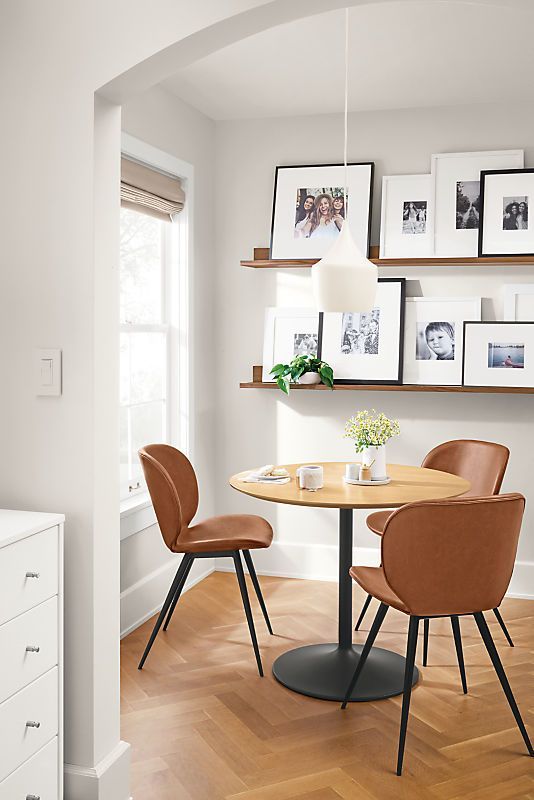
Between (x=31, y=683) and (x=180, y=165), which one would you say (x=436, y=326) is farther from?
(x=31, y=683)

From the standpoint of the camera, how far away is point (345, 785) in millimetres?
2619

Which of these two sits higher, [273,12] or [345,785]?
[273,12]

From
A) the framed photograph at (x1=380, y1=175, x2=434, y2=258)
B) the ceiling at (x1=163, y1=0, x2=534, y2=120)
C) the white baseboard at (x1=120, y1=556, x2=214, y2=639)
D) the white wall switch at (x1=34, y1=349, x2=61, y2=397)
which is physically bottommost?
the white baseboard at (x1=120, y1=556, x2=214, y2=639)

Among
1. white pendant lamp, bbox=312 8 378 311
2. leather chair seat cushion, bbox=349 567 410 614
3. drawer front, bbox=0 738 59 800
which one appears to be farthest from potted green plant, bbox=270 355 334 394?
drawer front, bbox=0 738 59 800

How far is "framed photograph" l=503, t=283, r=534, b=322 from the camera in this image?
453 centimetres

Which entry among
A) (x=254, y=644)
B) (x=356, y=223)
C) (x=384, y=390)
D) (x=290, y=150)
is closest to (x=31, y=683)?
(x=254, y=644)

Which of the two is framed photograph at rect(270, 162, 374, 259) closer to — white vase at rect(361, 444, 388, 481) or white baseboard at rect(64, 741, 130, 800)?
white vase at rect(361, 444, 388, 481)

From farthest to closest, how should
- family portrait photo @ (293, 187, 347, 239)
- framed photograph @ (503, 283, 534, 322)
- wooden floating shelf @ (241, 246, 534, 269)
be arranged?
family portrait photo @ (293, 187, 347, 239) < framed photograph @ (503, 283, 534, 322) < wooden floating shelf @ (241, 246, 534, 269)

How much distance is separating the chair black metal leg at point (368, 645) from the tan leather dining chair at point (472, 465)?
79 centimetres

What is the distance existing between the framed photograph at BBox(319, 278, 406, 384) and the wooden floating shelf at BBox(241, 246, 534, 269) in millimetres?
130

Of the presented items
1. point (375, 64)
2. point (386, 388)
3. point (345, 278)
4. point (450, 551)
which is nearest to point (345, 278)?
point (345, 278)

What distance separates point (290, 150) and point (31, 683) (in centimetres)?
360

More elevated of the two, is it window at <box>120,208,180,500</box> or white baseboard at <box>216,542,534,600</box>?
window at <box>120,208,180,500</box>

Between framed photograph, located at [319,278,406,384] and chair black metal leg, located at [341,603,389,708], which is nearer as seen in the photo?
chair black metal leg, located at [341,603,389,708]
